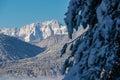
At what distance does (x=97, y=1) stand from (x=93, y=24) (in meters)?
0.62

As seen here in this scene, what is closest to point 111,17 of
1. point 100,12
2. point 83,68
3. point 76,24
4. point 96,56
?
point 100,12

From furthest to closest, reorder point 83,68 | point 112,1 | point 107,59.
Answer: point 83,68, point 112,1, point 107,59

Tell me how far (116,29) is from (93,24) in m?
1.90

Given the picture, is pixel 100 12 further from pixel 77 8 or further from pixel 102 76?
pixel 77 8

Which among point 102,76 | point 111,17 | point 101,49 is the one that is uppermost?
point 111,17

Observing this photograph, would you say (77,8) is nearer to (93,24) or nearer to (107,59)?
(93,24)

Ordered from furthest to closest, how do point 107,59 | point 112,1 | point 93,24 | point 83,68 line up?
point 93,24 → point 83,68 → point 112,1 → point 107,59

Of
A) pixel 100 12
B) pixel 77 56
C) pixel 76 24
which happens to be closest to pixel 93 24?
pixel 76 24

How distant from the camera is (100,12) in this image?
24.2 ft

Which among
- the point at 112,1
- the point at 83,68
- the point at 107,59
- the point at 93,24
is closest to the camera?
the point at 107,59

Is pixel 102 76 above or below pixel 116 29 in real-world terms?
below

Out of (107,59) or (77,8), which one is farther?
(77,8)

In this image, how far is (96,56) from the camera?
7.41m

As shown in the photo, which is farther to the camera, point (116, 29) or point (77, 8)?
point (77, 8)
